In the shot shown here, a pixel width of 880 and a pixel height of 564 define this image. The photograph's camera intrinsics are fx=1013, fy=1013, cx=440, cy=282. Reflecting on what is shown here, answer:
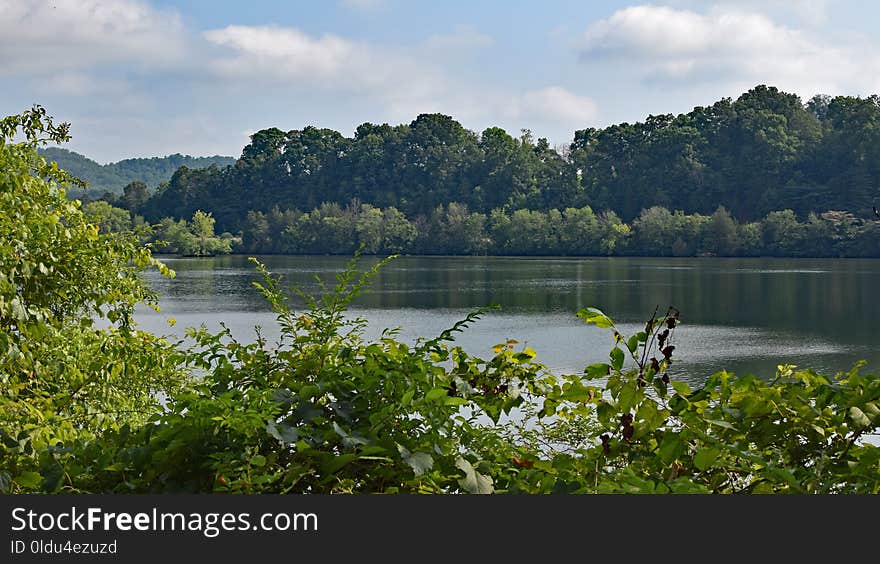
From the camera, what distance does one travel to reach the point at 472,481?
6.89 feet

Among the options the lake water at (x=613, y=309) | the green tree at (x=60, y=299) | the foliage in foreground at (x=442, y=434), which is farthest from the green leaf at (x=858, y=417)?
the lake water at (x=613, y=309)

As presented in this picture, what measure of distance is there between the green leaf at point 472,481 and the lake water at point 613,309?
7831 millimetres

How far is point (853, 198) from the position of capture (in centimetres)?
7650

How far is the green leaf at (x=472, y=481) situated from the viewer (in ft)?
6.86

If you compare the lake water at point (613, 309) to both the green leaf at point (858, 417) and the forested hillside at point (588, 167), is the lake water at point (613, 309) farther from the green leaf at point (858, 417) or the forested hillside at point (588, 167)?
the forested hillside at point (588, 167)

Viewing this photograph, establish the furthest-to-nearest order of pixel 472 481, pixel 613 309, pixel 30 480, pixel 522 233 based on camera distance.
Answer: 1. pixel 522 233
2. pixel 613 309
3. pixel 30 480
4. pixel 472 481

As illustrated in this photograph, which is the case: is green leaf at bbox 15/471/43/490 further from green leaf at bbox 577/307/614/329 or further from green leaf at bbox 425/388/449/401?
green leaf at bbox 577/307/614/329

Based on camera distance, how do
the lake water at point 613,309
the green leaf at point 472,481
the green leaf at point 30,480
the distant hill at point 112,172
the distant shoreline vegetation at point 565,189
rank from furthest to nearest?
the distant hill at point 112,172 → the distant shoreline vegetation at point 565,189 → the lake water at point 613,309 → the green leaf at point 30,480 → the green leaf at point 472,481

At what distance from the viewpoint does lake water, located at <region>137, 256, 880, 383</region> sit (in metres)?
21.8

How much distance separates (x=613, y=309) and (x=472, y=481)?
30.7 metres

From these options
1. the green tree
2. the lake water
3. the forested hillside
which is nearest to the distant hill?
the forested hillside

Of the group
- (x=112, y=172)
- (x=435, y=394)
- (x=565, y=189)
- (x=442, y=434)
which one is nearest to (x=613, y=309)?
(x=442, y=434)

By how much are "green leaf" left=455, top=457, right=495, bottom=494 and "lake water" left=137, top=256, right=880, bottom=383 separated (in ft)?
25.7

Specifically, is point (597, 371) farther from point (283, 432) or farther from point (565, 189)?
point (565, 189)
